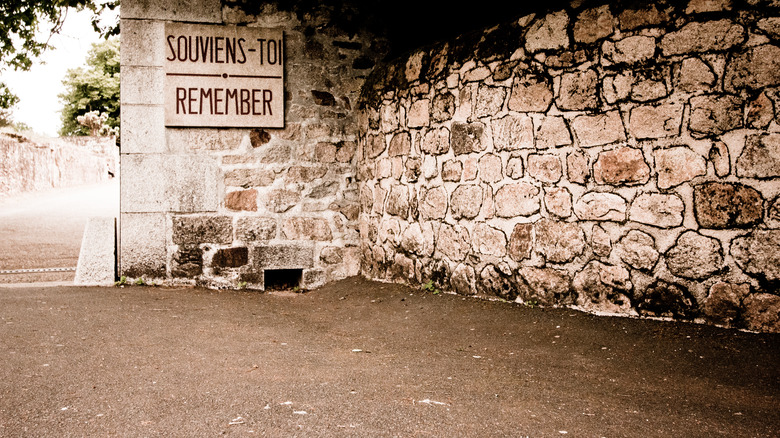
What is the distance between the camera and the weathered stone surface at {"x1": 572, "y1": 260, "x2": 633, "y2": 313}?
3680 millimetres

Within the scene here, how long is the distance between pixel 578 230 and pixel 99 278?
4265mm

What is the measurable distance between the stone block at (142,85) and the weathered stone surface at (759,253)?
4715 mm

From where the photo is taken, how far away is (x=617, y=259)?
368 centimetres

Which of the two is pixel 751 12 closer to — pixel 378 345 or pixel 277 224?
pixel 378 345

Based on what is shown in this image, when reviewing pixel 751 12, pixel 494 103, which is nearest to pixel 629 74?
pixel 751 12

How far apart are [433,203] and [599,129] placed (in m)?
1.54

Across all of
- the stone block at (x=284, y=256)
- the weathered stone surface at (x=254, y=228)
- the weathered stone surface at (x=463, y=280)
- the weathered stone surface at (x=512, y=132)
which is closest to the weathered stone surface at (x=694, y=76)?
the weathered stone surface at (x=512, y=132)

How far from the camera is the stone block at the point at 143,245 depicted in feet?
17.3

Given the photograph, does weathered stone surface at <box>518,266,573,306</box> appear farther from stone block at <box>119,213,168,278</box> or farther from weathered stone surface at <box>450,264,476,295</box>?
stone block at <box>119,213,168,278</box>

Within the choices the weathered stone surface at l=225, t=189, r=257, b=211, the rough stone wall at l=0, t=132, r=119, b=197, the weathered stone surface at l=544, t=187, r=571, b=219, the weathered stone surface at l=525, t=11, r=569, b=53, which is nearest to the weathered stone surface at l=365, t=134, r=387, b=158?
the weathered stone surface at l=225, t=189, r=257, b=211

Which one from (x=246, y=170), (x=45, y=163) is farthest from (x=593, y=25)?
(x=45, y=163)

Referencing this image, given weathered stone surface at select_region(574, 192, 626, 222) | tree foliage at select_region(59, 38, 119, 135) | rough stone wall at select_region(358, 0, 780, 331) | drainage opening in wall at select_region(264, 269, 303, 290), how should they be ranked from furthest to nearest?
tree foliage at select_region(59, 38, 119, 135)
drainage opening in wall at select_region(264, 269, 303, 290)
weathered stone surface at select_region(574, 192, 626, 222)
rough stone wall at select_region(358, 0, 780, 331)

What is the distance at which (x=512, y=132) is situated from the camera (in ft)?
13.7

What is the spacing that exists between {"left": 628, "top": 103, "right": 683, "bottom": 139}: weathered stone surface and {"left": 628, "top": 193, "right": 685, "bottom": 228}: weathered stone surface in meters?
0.38
